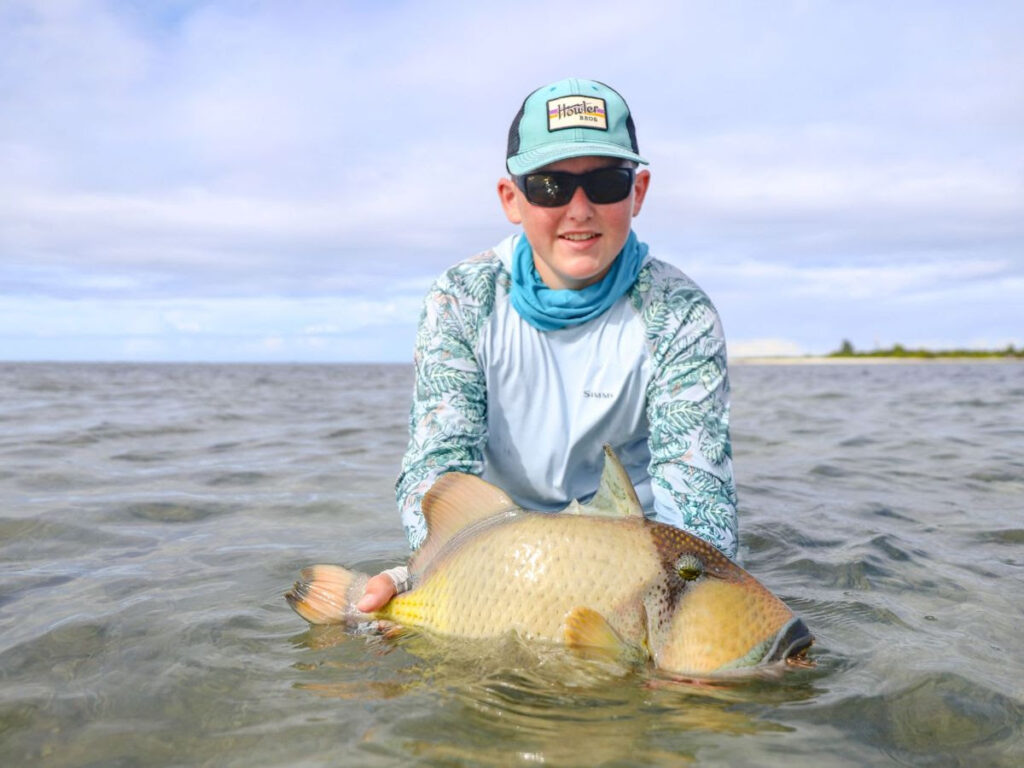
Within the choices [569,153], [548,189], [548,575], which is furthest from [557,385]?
[548,575]

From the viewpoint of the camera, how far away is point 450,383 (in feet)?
12.2

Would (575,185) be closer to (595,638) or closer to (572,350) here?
(572,350)

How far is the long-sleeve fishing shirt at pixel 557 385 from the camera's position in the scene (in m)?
3.54

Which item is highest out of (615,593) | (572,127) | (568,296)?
(572,127)

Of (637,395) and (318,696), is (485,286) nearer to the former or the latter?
(637,395)

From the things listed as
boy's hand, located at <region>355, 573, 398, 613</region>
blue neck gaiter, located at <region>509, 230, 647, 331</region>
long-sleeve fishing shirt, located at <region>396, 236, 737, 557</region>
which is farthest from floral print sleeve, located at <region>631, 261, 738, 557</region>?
boy's hand, located at <region>355, 573, 398, 613</region>

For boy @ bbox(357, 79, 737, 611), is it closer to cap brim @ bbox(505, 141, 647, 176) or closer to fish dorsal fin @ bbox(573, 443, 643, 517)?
cap brim @ bbox(505, 141, 647, 176)

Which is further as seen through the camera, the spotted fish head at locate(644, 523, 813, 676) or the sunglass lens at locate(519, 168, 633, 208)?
the sunglass lens at locate(519, 168, 633, 208)

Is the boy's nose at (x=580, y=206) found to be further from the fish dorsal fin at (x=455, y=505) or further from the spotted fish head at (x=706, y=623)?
the spotted fish head at (x=706, y=623)

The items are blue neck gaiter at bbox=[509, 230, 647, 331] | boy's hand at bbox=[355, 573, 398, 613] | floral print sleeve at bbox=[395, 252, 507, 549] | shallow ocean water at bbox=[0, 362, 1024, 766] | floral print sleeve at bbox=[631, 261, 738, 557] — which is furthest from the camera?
blue neck gaiter at bbox=[509, 230, 647, 331]

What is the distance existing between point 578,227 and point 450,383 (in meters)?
0.83

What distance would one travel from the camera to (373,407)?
14.9m

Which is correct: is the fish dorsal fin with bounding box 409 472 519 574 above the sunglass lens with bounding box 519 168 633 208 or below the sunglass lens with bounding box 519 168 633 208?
below

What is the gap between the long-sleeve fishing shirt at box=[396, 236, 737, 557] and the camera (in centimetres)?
354
